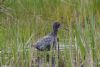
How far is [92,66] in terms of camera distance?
95.5 inches

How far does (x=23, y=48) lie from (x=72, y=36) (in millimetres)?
404

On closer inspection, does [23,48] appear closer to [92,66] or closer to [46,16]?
[92,66]

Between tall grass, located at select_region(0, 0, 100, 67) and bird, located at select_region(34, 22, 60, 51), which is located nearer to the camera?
tall grass, located at select_region(0, 0, 100, 67)

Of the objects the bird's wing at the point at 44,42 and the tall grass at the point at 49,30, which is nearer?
the tall grass at the point at 49,30

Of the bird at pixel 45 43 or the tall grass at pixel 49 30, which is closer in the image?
the tall grass at pixel 49 30

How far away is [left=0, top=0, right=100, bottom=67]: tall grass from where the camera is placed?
2678 millimetres

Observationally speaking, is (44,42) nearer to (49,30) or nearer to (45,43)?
(45,43)

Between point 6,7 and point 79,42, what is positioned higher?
point 6,7

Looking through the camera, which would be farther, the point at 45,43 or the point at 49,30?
the point at 49,30

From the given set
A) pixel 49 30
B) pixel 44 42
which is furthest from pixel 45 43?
pixel 49 30

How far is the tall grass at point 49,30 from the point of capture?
2.68 meters

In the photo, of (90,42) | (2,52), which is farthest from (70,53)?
(2,52)

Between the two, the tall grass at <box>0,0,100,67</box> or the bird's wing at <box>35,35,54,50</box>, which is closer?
the tall grass at <box>0,0,100,67</box>

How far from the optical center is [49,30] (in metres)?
4.89
